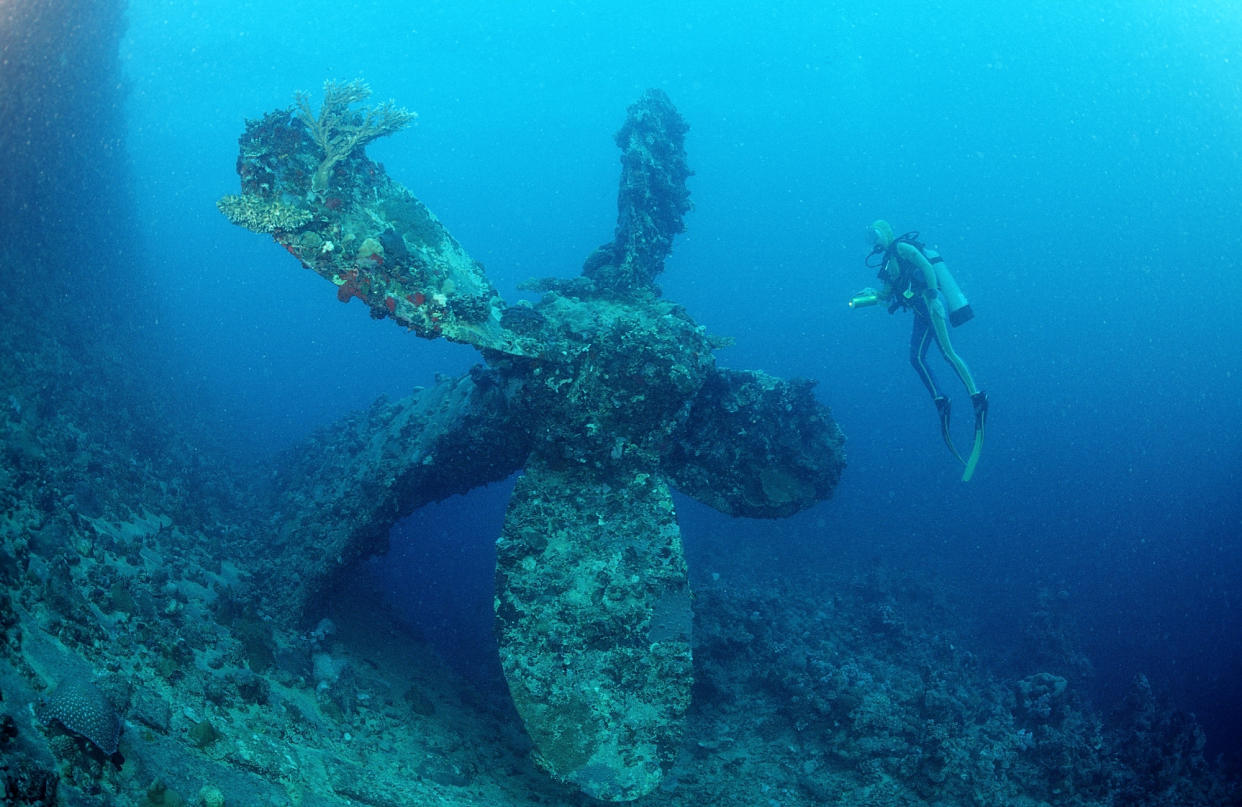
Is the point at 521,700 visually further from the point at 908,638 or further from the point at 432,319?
the point at 908,638

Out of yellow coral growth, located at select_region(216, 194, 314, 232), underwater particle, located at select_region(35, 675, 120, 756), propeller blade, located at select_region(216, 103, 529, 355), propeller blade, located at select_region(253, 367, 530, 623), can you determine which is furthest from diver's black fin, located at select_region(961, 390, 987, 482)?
underwater particle, located at select_region(35, 675, 120, 756)

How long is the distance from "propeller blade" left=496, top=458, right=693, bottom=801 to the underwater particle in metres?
2.88

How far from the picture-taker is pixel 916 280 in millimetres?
11781

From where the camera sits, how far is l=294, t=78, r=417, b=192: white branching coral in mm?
5371

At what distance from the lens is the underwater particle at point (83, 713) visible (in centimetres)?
291

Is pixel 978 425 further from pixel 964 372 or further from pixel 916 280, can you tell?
pixel 916 280

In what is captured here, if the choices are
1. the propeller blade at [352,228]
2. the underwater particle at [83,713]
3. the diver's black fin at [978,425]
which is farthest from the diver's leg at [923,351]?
the underwater particle at [83,713]

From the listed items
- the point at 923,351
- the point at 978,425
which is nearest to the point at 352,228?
the point at 978,425

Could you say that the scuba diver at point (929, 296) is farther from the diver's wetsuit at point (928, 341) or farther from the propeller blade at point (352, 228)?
the propeller blade at point (352, 228)

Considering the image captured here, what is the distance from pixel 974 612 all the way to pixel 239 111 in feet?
531

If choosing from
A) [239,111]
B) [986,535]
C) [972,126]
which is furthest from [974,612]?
[239,111]

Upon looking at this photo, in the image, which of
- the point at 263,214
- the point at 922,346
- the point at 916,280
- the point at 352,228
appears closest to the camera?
the point at 263,214

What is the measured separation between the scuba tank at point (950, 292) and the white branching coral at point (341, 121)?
10117 millimetres

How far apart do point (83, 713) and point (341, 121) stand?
16.7 feet
